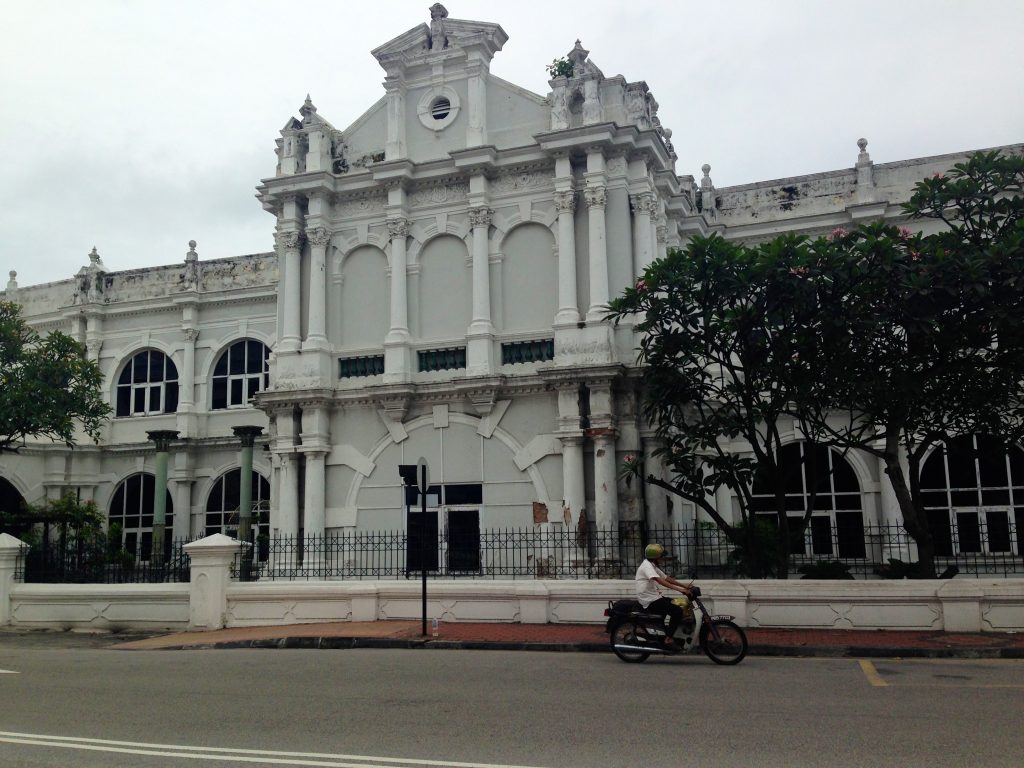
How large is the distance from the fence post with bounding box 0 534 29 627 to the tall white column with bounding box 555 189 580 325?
12003 millimetres

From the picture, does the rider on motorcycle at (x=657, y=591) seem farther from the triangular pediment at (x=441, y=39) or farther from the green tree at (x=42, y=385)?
the green tree at (x=42, y=385)

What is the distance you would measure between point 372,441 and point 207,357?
10.9 meters

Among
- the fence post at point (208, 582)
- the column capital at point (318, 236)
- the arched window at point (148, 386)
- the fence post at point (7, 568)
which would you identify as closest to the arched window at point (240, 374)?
the arched window at point (148, 386)

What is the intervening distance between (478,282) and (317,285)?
433 cm

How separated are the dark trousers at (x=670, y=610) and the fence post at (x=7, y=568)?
1339 centimetres

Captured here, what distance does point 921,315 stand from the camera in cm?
1484

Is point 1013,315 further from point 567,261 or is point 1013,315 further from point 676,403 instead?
point 567,261

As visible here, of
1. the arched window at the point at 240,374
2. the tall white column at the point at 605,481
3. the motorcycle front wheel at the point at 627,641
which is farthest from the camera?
the arched window at the point at 240,374

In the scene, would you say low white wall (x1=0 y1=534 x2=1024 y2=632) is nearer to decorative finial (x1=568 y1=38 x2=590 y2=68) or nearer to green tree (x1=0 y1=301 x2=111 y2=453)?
green tree (x1=0 y1=301 x2=111 y2=453)

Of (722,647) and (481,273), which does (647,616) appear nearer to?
(722,647)


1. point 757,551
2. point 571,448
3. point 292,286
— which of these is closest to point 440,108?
point 292,286

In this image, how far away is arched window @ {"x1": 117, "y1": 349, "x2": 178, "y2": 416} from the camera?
3183 cm

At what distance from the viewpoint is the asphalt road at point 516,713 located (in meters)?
→ 6.72

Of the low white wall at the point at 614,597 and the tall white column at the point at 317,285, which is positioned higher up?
the tall white column at the point at 317,285
